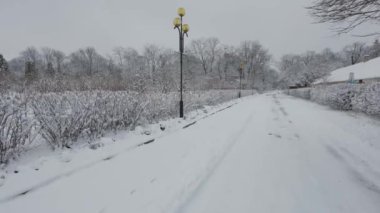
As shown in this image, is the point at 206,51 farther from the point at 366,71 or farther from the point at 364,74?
the point at 364,74

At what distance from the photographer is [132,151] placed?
3.90 metres

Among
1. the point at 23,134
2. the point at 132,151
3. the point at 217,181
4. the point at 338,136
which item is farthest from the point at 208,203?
the point at 338,136

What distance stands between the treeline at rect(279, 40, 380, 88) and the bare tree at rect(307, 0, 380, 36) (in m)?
13.6

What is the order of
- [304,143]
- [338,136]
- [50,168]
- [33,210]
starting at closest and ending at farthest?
[33,210] → [50,168] → [304,143] → [338,136]

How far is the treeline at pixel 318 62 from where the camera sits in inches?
1182

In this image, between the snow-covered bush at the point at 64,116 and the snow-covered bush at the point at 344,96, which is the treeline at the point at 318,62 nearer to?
the snow-covered bush at the point at 344,96

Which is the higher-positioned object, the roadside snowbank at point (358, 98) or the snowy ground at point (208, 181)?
the roadside snowbank at point (358, 98)

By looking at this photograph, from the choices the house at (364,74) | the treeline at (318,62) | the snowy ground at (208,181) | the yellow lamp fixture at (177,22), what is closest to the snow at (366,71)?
the house at (364,74)

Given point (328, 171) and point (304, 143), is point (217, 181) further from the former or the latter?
point (304, 143)

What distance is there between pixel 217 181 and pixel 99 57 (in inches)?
2836

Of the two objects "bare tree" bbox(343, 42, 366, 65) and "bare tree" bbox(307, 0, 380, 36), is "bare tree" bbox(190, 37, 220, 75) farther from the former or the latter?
"bare tree" bbox(307, 0, 380, 36)

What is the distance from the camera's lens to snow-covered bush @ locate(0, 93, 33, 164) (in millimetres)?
2801

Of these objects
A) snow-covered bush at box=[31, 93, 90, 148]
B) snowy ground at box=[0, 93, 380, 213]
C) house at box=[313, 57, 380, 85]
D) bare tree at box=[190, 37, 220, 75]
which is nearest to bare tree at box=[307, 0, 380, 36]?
snowy ground at box=[0, 93, 380, 213]

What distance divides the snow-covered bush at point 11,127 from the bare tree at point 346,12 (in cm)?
647
